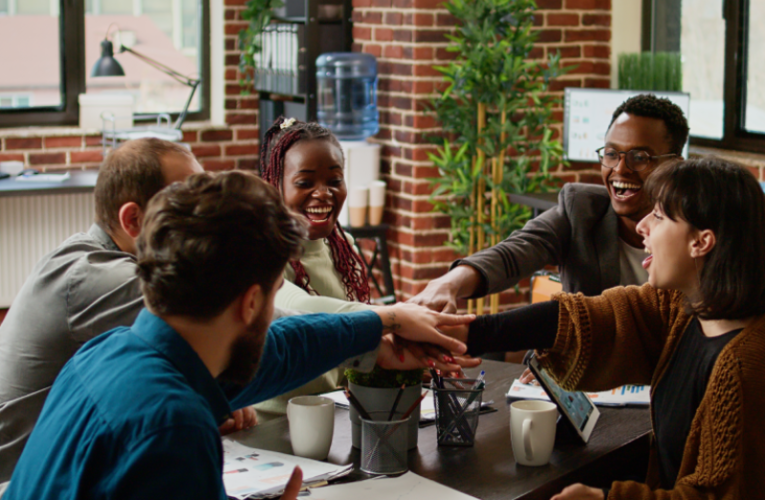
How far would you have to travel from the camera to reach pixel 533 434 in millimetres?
1602

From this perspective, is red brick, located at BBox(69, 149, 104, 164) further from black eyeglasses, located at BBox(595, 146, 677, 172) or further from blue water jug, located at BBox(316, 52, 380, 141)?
black eyeglasses, located at BBox(595, 146, 677, 172)

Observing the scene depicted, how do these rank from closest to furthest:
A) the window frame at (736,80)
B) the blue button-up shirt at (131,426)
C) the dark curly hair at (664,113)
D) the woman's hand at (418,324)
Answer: the blue button-up shirt at (131,426) < the woman's hand at (418,324) < the dark curly hair at (664,113) < the window frame at (736,80)

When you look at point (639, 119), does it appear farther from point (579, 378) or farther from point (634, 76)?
point (634, 76)

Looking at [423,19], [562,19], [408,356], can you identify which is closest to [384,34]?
[423,19]

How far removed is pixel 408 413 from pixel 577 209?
1.04 m

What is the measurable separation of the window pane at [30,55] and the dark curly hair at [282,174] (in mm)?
3353

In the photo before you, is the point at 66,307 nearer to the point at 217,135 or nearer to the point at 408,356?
the point at 408,356

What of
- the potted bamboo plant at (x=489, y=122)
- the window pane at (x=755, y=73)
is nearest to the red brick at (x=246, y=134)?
the potted bamboo plant at (x=489, y=122)

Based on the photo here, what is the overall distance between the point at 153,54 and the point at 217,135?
2.10 feet

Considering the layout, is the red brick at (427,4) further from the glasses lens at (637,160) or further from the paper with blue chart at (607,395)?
the paper with blue chart at (607,395)

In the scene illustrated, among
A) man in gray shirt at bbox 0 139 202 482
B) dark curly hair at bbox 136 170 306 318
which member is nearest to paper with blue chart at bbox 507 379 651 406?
man in gray shirt at bbox 0 139 202 482

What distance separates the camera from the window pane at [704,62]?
14.4 ft

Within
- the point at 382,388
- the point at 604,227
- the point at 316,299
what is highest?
the point at 604,227

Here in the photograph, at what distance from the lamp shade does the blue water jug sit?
122 cm
